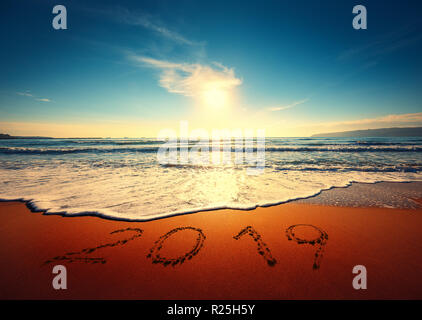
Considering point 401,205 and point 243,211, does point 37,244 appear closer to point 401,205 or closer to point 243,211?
point 243,211

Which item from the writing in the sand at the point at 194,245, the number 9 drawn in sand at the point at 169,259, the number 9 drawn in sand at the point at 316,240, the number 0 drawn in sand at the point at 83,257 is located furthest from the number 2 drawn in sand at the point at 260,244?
the number 0 drawn in sand at the point at 83,257

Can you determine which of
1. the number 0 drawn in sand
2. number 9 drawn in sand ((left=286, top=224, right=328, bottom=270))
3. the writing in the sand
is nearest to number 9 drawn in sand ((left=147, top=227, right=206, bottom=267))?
the writing in the sand

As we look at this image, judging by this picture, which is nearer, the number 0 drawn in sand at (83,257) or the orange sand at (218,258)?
the orange sand at (218,258)

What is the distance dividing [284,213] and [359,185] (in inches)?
164

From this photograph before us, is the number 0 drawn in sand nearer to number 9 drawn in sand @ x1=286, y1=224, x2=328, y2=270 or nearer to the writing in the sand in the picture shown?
the writing in the sand

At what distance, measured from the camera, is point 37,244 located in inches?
106

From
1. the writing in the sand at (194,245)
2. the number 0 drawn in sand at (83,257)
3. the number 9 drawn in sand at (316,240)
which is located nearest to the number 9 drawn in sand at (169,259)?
the writing in the sand at (194,245)

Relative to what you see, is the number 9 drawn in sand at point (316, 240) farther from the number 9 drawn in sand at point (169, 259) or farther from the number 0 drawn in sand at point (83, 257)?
the number 0 drawn in sand at point (83, 257)

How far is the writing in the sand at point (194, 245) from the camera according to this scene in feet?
7.70

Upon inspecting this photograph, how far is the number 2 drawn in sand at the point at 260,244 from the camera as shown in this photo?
2.33 meters

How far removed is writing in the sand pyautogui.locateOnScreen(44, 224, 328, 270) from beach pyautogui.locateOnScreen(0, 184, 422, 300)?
0.05ft

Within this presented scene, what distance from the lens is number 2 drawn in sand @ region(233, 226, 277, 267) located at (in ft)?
7.65
